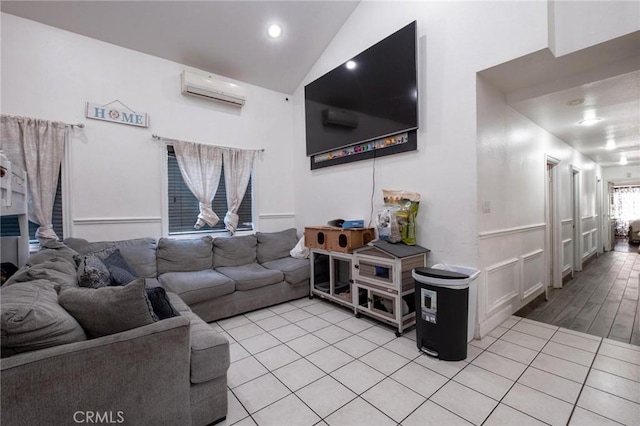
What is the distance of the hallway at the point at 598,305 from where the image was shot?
2693 millimetres

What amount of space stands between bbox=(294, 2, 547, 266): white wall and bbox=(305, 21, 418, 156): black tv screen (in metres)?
0.17

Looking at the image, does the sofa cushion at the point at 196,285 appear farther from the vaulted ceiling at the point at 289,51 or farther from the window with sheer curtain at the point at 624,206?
the window with sheer curtain at the point at 624,206

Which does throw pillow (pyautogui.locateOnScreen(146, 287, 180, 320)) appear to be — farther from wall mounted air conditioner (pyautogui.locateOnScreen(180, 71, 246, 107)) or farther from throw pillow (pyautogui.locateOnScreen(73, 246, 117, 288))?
wall mounted air conditioner (pyautogui.locateOnScreen(180, 71, 246, 107))

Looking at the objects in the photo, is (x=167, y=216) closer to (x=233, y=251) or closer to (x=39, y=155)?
(x=233, y=251)

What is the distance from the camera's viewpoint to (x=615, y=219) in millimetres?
8953

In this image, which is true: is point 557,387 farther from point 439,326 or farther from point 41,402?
point 41,402

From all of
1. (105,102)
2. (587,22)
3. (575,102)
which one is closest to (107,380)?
(105,102)

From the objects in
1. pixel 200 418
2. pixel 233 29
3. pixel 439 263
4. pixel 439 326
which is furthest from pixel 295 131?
pixel 200 418

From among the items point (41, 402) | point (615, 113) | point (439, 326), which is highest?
point (615, 113)

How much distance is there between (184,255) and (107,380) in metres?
2.19

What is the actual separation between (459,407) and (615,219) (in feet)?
37.6

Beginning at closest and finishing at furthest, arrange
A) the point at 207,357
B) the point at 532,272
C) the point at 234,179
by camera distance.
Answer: the point at 207,357
the point at 532,272
the point at 234,179

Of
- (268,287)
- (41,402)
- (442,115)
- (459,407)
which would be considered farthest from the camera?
(268,287)

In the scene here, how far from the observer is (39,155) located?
282 centimetres
